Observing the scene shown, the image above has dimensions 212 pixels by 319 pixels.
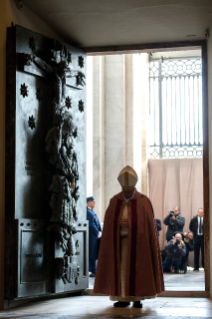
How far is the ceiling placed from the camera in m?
6.78

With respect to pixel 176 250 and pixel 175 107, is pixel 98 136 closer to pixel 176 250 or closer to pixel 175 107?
pixel 175 107

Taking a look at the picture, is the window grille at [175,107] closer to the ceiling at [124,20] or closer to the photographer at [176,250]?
the photographer at [176,250]

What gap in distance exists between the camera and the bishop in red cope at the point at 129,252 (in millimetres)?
6293

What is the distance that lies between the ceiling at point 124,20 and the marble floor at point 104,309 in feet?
12.8

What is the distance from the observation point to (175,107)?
1595 cm

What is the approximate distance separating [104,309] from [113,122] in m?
9.16

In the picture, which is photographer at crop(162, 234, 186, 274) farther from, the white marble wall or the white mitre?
the white mitre

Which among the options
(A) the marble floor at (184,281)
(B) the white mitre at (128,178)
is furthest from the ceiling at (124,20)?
(A) the marble floor at (184,281)

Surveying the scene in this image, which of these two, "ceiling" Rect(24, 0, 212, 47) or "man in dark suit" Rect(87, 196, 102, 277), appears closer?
"ceiling" Rect(24, 0, 212, 47)

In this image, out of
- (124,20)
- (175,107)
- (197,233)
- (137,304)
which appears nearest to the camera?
(137,304)

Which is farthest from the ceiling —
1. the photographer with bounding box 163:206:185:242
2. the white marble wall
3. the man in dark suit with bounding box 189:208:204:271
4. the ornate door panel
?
the white marble wall

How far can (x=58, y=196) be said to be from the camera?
22.7ft

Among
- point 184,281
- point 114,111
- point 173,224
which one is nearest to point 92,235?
point 184,281

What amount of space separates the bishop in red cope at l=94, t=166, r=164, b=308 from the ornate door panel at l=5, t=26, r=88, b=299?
701 mm
